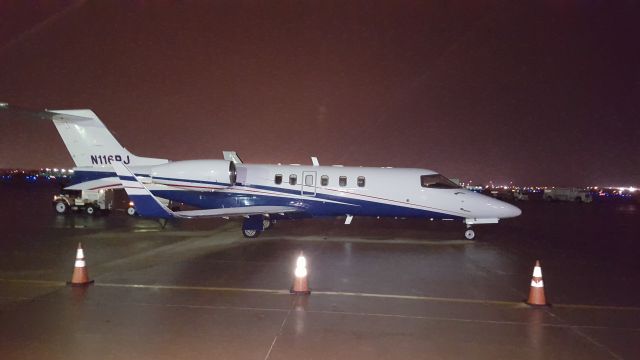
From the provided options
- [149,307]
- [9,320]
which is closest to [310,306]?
[149,307]

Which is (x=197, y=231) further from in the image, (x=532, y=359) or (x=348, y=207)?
(x=532, y=359)

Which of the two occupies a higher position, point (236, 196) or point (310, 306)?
point (236, 196)

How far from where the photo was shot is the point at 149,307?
24.3 ft

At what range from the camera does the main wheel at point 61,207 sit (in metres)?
24.6

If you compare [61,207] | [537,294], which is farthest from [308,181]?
[61,207]

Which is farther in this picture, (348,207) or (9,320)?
(348,207)

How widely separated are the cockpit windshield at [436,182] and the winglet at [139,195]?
8166 mm

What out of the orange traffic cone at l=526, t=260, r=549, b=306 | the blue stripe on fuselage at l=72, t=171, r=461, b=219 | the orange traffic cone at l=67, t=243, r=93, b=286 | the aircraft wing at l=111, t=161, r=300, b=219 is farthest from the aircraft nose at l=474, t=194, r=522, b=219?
the orange traffic cone at l=67, t=243, r=93, b=286

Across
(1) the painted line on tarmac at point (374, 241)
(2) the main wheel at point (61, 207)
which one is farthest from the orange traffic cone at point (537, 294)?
(2) the main wheel at point (61, 207)

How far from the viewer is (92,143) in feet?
58.7

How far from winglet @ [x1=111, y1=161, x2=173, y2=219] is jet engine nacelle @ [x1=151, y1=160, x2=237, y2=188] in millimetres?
3946

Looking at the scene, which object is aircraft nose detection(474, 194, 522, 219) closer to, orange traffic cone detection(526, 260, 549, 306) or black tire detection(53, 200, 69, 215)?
orange traffic cone detection(526, 260, 549, 306)

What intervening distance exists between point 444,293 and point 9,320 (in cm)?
655

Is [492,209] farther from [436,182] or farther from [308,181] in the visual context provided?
[308,181]
